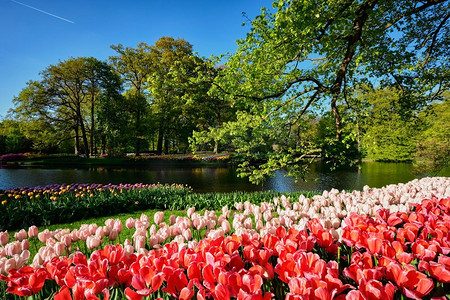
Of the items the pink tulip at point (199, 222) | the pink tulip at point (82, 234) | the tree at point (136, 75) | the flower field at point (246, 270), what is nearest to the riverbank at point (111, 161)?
the tree at point (136, 75)

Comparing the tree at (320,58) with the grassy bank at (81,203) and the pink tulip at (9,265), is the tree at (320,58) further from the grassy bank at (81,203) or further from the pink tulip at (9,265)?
the pink tulip at (9,265)

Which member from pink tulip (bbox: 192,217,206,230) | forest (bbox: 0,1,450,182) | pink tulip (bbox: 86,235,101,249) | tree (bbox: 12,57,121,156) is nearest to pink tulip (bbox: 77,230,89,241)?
pink tulip (bbox: 86,235,101,249)

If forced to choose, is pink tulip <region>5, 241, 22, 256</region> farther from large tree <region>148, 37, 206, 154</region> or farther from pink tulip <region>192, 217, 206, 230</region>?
large tree <region>148, 37, 206, 154</region>

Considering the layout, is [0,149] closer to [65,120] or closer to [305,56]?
[65,120]

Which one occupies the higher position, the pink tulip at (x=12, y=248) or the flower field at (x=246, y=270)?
the flower field at (x=246, y=270)

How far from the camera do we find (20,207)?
6469mm

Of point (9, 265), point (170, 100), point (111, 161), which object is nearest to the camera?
point (9, 265)

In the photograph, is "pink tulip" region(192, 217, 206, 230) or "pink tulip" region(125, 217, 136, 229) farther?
"pink tulip" region(125, 217, 136, 229)

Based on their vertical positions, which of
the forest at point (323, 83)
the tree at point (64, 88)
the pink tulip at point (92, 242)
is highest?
the tree at point (64, 88)

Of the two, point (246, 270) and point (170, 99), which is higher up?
point (170, 99)

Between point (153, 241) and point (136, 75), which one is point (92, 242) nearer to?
point (153, 241)

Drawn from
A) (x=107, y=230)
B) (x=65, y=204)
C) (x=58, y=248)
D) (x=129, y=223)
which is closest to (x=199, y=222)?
(x=129, y=223)

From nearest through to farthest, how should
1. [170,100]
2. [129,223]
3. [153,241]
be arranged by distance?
1. [153,241]
2. [129,223]
3. [170,100]

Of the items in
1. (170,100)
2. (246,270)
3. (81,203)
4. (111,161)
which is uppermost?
(170,100)
